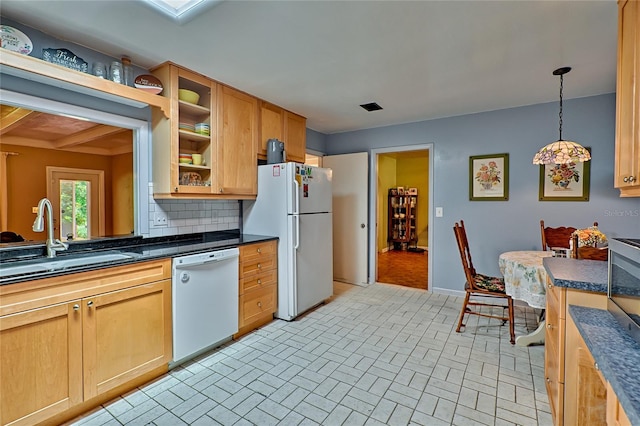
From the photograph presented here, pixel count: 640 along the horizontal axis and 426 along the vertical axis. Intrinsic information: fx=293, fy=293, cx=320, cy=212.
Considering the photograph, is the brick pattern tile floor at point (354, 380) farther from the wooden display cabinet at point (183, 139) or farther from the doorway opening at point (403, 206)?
the doorway opening at point (403, 206)

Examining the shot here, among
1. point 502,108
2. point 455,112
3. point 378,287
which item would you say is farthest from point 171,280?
point 502,108

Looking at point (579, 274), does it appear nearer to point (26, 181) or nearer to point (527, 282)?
point (527, 282)

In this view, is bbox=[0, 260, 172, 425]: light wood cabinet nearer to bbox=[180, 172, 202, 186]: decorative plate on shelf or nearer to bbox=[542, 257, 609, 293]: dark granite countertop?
bbox=[180, 172, 202, 186]: decorative plate on shelf

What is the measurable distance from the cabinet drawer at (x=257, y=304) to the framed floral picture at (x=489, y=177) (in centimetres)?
273

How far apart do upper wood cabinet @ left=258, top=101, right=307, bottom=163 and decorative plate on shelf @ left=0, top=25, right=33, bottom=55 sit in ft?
6.05

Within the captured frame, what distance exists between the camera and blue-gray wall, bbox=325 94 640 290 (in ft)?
9.98

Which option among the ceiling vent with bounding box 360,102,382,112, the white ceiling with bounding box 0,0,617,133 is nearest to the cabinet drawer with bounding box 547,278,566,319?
the white ceiling with bounding box 0,0,617,133

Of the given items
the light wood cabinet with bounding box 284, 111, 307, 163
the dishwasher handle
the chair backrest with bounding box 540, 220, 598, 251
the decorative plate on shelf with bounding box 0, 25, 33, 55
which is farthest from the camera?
the light wood cabinet with bounding box 284, 111, 307, 163

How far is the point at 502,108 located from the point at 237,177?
125 inches

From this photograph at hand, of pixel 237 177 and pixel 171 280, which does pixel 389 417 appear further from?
pixel 237 177

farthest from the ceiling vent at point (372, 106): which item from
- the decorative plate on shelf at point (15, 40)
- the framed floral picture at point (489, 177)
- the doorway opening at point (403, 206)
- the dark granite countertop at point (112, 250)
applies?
the doorway opening at point (403, 206)

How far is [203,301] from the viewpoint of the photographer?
233cm

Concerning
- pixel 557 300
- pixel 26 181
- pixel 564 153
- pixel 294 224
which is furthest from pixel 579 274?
pixel 26 181

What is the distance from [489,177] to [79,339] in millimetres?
4115
